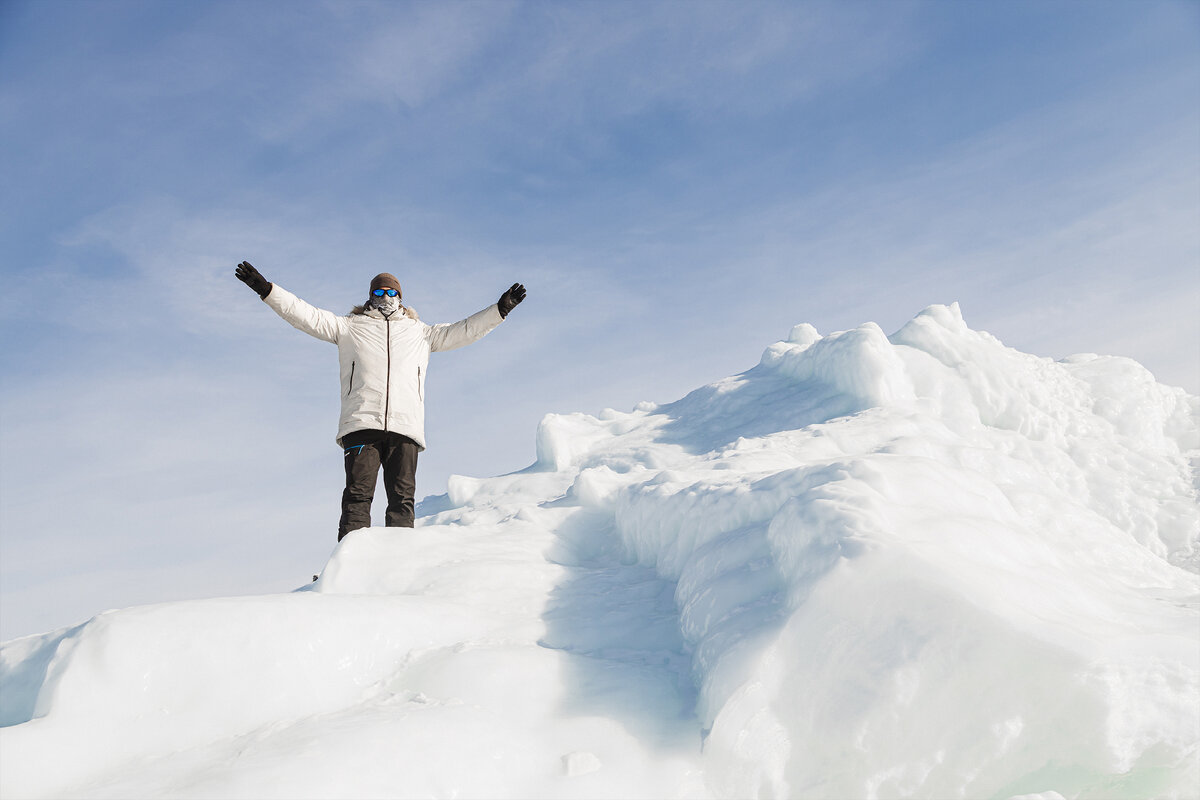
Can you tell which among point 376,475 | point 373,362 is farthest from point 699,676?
point 373,362

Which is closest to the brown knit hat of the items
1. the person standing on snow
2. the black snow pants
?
the person standing on snow

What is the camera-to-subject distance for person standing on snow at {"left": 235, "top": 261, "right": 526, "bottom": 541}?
444 centimetres

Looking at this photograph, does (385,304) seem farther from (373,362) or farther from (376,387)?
(376,387)

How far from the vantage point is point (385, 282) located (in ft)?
15.6

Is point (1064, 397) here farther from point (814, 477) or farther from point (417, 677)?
point (417, 677)

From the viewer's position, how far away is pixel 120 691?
2195 mm

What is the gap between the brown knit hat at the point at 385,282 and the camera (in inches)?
186

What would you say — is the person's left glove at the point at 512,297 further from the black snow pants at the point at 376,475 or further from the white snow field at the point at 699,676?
the white snow field at the point at 699,676

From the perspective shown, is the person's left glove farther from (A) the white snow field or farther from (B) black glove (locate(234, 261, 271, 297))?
(A) the white snow field

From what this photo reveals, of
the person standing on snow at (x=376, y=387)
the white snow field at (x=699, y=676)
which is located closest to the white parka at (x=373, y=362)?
the person standing on snow at (x=376, y=387)

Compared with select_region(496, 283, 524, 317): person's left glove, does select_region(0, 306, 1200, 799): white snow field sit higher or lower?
lower

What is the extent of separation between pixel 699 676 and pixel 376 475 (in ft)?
8.88

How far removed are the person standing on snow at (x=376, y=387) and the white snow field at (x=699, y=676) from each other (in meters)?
0.91

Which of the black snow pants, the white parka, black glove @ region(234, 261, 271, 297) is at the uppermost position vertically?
black glove @ region(234, 261, 271, 297)
